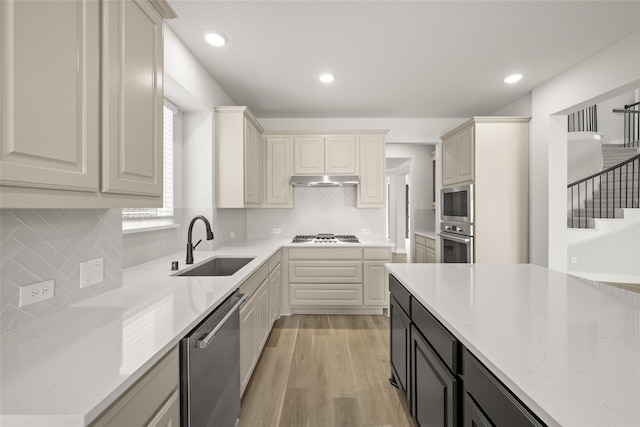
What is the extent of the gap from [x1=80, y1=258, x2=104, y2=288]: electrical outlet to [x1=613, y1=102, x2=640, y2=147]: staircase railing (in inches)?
323

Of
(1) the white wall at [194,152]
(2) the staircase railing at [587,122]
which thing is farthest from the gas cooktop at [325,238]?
(2) the staircase railing at [587,122]

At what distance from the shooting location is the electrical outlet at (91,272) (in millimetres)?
1325

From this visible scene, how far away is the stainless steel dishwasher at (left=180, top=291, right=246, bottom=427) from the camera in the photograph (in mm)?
1094

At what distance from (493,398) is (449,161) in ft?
12.9

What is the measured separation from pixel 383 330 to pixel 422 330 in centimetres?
197

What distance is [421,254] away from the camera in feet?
17.7

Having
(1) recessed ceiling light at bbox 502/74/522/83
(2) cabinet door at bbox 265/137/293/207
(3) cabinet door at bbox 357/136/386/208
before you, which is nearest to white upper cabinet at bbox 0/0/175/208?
(2) cabinet door at bbox 265/137/293/207

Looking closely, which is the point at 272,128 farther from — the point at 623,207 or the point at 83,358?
the point at 623,207

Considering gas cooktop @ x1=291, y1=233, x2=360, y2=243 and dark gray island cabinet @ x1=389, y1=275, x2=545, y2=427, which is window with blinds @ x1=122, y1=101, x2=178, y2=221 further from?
dark gray island cabinet @ x1=389, y1=275, x2=545, y2=427

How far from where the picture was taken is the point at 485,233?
11.7 feet

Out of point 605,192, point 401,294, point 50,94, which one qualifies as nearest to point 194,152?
point 50,94

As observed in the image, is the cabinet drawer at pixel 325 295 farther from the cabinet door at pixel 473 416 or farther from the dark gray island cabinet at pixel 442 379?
the cabinet door at pixel 473 416

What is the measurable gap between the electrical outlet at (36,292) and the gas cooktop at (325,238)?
113 inches

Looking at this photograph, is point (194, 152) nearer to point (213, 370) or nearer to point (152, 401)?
point (213, 370)
